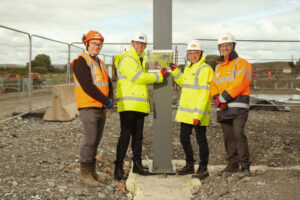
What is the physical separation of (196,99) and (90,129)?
5.18ft

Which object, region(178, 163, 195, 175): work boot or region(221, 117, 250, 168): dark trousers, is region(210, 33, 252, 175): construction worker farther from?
region(178, 163, 195, 175): work boot

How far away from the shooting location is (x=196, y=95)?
4871 millimetres

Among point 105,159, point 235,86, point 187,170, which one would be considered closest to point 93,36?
point 235,86

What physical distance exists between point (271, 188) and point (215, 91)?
153cm

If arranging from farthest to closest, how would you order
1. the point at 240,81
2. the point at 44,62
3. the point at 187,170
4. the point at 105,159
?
1. the point at 44,62
2. the point at 105,159
3. the point at 187,170
4. the point at 240,81

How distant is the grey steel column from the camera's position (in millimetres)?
4844

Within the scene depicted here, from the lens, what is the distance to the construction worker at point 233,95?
15.1 ft

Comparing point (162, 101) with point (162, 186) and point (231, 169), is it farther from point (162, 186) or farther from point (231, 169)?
point (231, 169)

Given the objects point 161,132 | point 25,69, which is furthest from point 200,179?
point 25,69

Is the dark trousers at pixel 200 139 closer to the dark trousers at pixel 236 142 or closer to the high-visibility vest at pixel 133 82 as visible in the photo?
the dark trousers at pixel 236 142

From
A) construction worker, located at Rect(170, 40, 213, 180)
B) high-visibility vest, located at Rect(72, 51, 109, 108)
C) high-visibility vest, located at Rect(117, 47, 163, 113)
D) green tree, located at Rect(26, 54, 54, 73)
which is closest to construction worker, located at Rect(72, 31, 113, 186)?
high-visibility vest, located at Rect(72, 51, 109, 108)

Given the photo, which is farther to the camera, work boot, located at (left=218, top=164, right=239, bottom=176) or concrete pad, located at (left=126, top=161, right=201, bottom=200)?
work boot, located at (left=218, top=164, right=239, bottom=176)

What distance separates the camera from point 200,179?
16.3 feet

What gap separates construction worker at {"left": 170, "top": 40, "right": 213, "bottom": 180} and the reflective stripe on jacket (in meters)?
0.22
